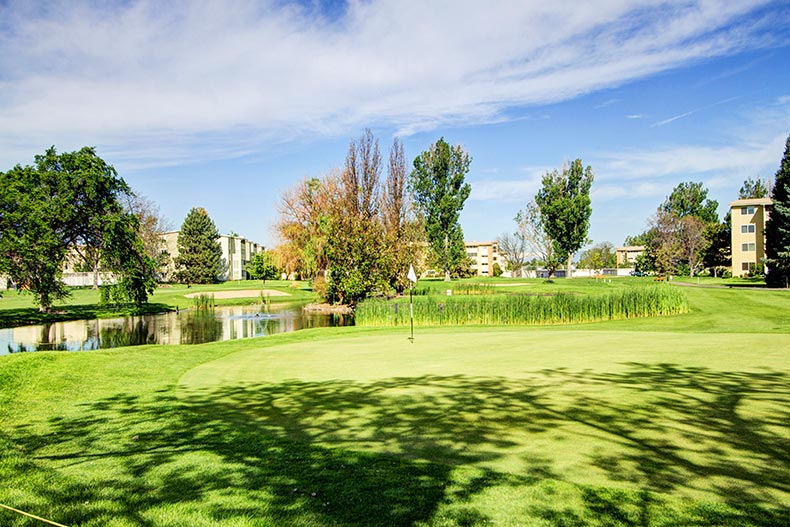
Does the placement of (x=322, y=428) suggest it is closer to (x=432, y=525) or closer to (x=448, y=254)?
(x=432, y=525)

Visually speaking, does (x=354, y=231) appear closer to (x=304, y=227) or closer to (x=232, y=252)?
(x=304, y=227)

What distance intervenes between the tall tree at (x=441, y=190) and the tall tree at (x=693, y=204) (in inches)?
1959

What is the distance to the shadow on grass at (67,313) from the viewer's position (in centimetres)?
3381

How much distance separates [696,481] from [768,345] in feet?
33.2

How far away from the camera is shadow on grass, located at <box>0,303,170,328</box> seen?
33812 mm

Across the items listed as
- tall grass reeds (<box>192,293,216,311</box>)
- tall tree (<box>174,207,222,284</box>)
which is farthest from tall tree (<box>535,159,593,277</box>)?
tall tree (<box>174,207,222,284</box>)

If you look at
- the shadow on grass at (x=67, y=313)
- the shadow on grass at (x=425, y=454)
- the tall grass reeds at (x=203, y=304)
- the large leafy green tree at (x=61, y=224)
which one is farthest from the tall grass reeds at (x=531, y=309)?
the tall grass reeds at (x=203, y=304)

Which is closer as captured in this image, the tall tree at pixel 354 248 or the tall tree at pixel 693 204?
the tall tree at pixel 354 248

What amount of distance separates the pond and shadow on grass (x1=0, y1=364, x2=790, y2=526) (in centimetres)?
1907

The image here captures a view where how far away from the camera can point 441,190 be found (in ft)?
→ 244

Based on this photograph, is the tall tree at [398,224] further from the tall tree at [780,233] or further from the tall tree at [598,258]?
the tall tree at [598,258]

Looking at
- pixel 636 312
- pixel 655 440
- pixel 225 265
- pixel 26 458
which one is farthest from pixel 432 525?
pixel 225 265

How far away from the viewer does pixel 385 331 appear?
73.0 ft

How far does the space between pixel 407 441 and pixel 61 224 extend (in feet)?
122
